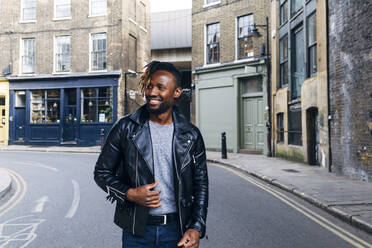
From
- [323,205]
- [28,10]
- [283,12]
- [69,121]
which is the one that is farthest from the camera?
[28,10]

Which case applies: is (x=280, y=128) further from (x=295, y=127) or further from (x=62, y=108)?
(x=62, y=108)

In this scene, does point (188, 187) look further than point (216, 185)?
No

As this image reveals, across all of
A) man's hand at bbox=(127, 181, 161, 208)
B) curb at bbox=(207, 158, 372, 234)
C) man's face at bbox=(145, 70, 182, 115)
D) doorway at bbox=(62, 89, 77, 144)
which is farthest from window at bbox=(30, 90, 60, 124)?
man's hand at bbox=(127, 181, 161, 208)

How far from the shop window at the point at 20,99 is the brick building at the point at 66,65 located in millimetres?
67

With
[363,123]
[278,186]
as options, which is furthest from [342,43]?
[278,186]

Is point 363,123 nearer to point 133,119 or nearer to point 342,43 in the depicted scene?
point 342,43

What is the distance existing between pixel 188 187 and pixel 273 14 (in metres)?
16.4

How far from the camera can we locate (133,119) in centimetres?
221

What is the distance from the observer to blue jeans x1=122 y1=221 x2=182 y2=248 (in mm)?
2125

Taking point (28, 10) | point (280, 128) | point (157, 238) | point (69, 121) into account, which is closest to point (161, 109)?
point (157, 238)

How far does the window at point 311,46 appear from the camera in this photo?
1267cm

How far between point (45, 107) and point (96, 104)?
377 cm

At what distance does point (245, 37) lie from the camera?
61.6 feet

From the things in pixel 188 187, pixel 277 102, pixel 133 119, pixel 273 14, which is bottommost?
pixel 188 187
